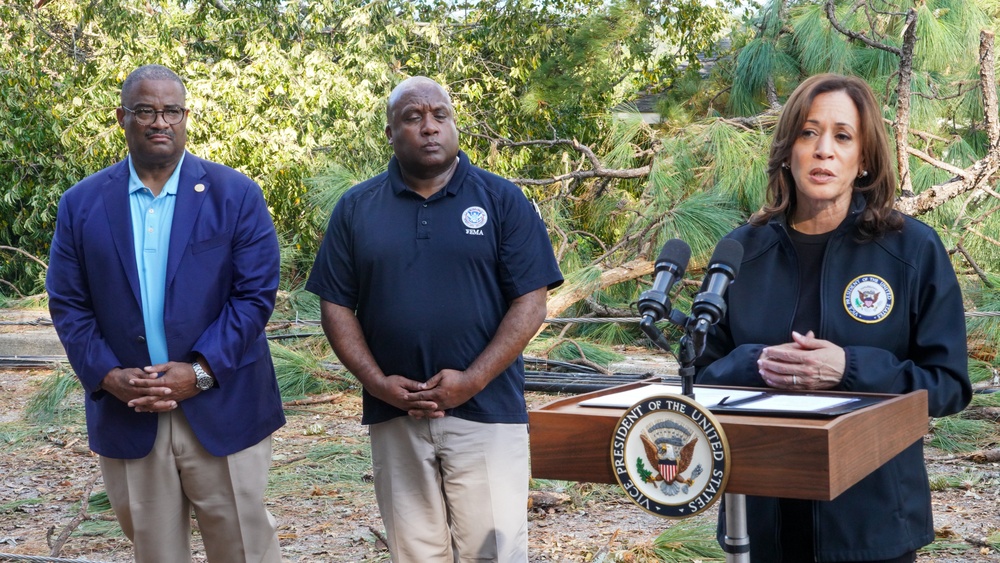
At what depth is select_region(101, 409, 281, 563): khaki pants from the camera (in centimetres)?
288

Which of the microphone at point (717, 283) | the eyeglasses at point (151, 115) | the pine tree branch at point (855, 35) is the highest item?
the pine tree branch at point (855, 35)

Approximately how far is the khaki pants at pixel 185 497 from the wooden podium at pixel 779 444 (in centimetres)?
142

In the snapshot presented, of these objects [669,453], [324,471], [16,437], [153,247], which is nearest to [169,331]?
[153,247]

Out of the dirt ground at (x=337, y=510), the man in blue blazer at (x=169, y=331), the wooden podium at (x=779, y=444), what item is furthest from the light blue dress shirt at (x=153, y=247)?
the wooden podium at (x=779, y=444)

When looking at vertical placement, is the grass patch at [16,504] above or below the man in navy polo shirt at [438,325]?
below

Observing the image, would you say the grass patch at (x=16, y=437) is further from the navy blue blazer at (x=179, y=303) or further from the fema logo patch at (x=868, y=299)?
the fema logo patch at (x=868, y=299)

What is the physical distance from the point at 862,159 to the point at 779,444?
0.79 meters

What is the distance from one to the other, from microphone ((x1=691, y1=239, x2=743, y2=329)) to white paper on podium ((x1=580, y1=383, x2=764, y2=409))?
0.13m

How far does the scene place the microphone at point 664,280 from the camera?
1.67m

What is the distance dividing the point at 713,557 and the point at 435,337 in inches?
56.8

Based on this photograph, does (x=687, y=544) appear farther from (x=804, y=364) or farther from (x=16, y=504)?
(x=16, y=504)

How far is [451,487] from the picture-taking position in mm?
2832

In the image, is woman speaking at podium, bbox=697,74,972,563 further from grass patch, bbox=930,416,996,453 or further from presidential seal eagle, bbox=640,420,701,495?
grass patch, bbox=930,416,996,453

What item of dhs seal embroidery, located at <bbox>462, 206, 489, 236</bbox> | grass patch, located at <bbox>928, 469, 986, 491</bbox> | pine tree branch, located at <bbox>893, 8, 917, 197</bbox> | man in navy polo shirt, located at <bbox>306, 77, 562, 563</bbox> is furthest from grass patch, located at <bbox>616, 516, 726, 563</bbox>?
pine tree branch, located at <bbox>893, 8, 917, 197</bbox>
